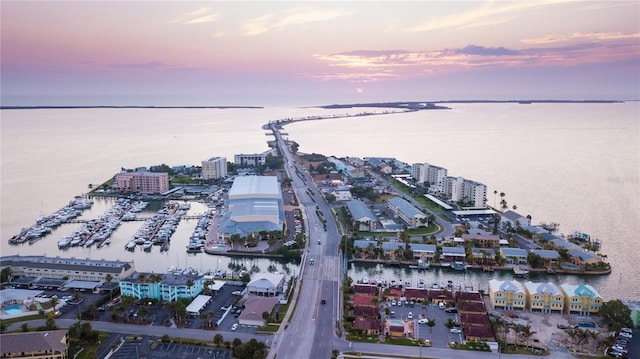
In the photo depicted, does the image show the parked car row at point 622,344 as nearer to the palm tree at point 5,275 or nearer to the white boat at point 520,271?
the white boat at point 520,271

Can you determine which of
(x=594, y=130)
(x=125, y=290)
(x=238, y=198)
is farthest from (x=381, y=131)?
(x=125, y=290)

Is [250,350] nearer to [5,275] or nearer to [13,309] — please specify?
[13,309]

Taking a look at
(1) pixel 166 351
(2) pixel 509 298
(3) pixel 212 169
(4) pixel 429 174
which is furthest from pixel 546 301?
(3) pixel 212 169

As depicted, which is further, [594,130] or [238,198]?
[594,130]

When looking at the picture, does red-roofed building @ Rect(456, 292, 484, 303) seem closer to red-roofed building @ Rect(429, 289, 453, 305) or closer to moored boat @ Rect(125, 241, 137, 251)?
red-roofed building @ Rect(429, 289, 453, 305)

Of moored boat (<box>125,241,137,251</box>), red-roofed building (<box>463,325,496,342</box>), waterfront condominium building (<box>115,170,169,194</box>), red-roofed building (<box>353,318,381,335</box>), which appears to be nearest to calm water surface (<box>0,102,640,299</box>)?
moored boat (<box>125,241,137,251</box>)

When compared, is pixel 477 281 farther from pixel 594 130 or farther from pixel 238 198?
pixel 594 130
